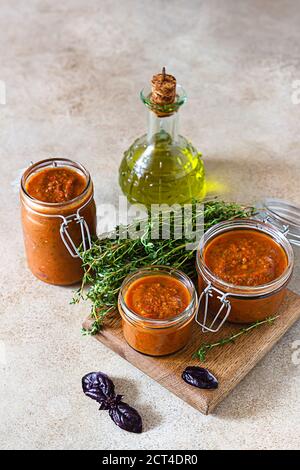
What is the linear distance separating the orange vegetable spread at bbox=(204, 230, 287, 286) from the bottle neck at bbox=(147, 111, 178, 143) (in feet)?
1.33

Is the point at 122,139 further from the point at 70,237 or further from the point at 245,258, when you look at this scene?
the point at 245,258

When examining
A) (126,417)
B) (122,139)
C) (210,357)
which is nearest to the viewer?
(126,417)

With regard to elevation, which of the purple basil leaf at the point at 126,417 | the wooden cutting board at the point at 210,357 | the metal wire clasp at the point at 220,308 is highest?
the metal wire clasp at the point at 220,308

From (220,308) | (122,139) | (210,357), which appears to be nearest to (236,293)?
(220,308)

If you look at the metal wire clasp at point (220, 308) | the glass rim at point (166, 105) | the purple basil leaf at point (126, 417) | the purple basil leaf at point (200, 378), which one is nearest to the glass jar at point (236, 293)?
the metal wire clasp at point (220, 308)

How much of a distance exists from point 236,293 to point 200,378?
0.77ft

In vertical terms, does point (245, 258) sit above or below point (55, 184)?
below

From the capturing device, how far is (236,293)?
1.88 metres

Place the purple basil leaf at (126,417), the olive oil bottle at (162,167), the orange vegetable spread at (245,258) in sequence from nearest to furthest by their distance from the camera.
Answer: the purple basil leaf at (126,417) < the orange vegetable spread at (245,258) < the olive oil bottle at (162,167)

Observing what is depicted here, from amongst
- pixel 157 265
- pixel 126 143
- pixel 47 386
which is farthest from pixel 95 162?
pixel 47 386

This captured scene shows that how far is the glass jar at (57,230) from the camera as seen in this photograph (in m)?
1.98

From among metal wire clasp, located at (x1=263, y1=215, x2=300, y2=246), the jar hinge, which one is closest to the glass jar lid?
metal wire clasp, located at (x1=263, y1=215, x2=300, y2=246)

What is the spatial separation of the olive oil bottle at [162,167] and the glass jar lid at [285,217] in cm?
24

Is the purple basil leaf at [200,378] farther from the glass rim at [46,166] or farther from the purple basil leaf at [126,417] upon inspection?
the glass rim at [46,166]
